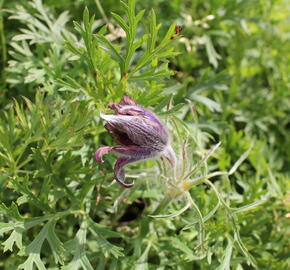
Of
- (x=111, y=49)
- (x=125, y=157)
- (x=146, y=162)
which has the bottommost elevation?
(x=146, y=162)

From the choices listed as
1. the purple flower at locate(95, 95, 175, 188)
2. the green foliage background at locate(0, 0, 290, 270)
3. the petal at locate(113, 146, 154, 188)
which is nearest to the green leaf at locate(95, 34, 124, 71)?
the green foliage background at locate(0, 0, 290, 270)

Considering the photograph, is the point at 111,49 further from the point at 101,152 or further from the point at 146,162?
the point at 146,162

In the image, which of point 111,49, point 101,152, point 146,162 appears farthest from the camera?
point 146,162

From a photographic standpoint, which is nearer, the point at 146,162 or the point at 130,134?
the point at 130,134

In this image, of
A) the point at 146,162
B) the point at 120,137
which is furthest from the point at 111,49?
the point at 146,162

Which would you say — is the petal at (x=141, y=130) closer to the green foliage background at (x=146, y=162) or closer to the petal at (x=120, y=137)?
the petal at (x=120, y=137)

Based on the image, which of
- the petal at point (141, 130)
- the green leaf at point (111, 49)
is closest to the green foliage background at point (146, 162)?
the green leaf at point (111, 49)

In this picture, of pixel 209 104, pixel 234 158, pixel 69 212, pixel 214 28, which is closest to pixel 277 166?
pixel 234 158
